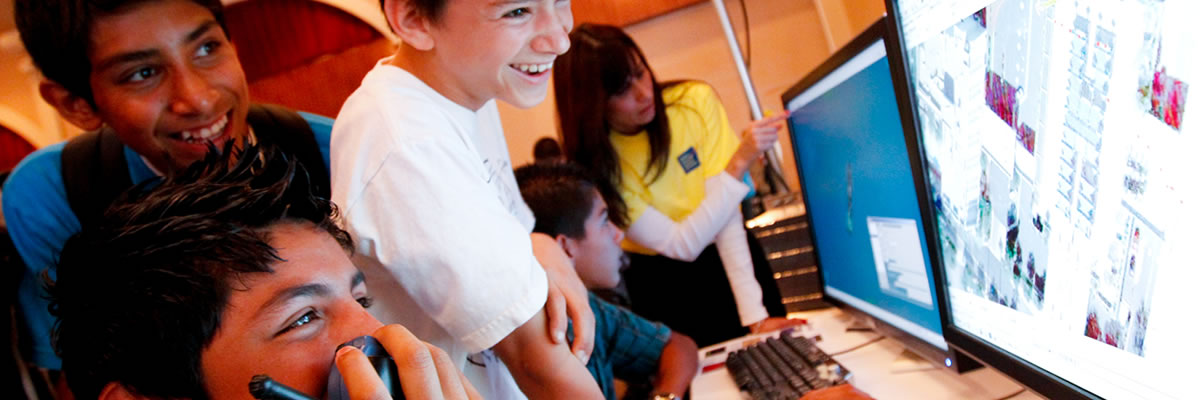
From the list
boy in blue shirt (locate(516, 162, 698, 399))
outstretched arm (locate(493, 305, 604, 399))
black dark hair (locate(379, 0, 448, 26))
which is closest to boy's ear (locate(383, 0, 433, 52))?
black dark hair (locate(379, 0, 448, 26))

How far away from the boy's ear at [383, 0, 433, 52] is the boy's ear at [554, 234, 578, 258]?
736mm

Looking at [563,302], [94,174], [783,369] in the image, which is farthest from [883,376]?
[94,174]

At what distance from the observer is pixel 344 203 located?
0.73 meters

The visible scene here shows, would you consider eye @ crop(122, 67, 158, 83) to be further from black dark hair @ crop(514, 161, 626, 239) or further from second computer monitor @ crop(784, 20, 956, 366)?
second computer monitor @ crop(784, 20, 956, 366)

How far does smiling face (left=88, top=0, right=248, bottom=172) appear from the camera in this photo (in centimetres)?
96

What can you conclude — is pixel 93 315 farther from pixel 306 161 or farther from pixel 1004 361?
pixel 1004 361

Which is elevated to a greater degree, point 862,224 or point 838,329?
point 862,224

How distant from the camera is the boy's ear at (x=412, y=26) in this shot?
829 millimetres

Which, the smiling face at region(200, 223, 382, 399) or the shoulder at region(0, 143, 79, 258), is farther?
the shoulder at region(0, 143, 79, 258)

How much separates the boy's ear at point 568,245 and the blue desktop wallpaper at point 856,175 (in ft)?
1.49

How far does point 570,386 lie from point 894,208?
435 millimetres

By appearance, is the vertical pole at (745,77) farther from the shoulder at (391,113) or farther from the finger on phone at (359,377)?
the finger on phone at (359,377)

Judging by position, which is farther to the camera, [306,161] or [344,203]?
[306,161]

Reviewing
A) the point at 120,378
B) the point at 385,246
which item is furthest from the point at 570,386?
the point at 120,378
